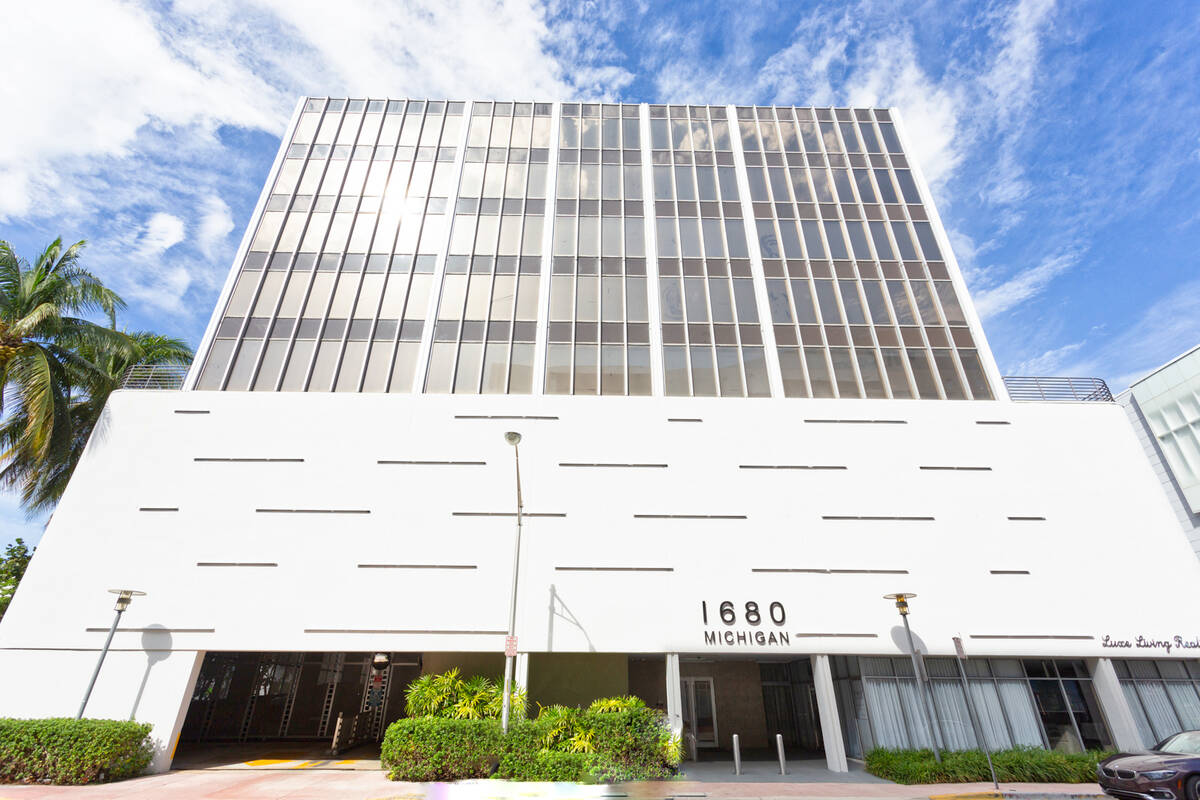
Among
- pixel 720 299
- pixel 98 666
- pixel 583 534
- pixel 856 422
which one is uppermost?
pixel 720 299

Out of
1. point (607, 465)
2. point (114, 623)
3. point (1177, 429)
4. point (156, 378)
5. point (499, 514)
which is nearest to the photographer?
point (114, 623)

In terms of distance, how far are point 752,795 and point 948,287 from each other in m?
21.0

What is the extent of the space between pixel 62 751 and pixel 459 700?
8.91 meters

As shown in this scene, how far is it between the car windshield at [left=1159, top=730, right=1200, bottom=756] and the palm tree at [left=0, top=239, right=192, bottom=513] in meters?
33.0

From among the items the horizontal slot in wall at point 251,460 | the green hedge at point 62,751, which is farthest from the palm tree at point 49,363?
the green hedge at point 62,751

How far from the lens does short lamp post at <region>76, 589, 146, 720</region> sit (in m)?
14.3

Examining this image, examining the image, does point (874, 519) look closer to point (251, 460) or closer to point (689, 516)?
point (689, 516)

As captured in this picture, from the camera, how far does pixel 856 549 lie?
17.2 meters

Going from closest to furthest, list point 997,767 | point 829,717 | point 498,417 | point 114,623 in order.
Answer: point 997,767, point 114,623, point 829,717, point 498,417

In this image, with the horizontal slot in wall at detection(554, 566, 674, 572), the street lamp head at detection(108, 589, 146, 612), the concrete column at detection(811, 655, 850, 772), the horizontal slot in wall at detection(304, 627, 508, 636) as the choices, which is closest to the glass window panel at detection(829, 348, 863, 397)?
the concrete column at detection(811, 655, 850, 772)

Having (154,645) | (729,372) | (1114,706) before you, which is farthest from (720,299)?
(154,645)

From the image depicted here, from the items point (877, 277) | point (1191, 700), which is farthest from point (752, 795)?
point (877, 277)

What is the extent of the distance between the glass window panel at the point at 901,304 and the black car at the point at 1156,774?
15.0 m

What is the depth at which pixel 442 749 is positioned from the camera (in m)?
13.1
